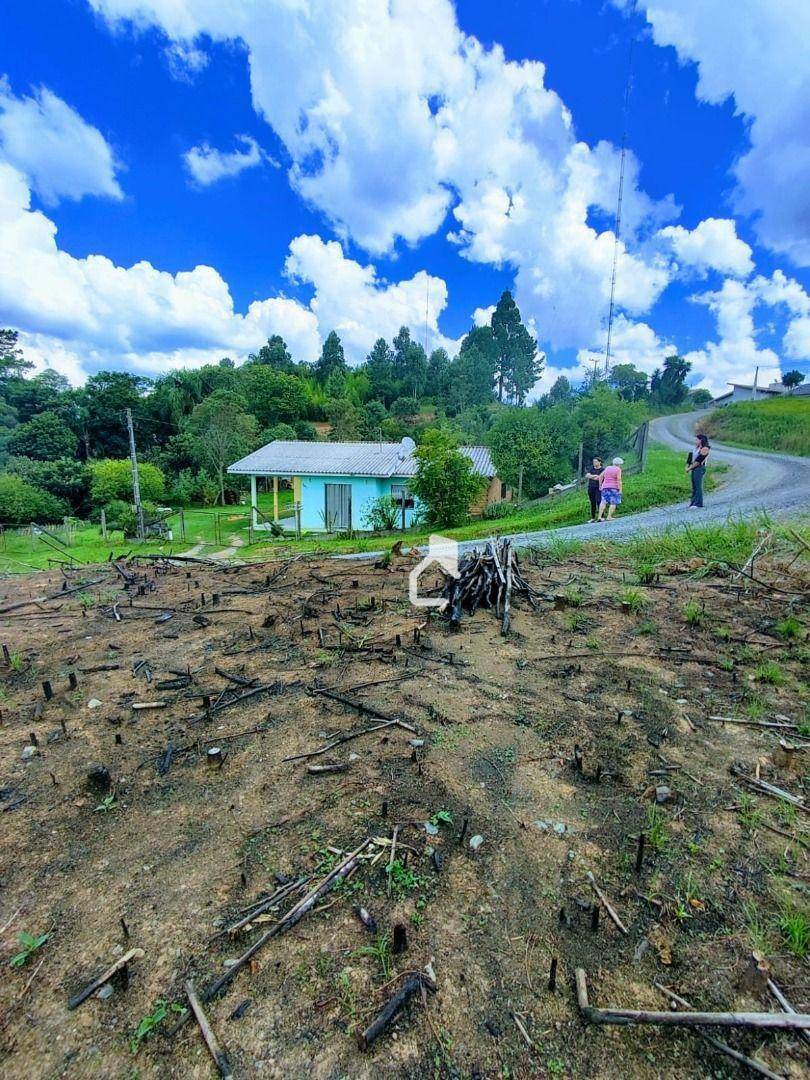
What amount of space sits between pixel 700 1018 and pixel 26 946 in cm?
268

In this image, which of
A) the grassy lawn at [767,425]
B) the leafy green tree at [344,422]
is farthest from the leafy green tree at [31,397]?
the grassy lawn at [767,425]

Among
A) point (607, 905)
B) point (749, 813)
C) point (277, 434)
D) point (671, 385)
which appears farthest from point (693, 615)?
point (671, 385)

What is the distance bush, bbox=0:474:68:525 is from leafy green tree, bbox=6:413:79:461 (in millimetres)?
6195

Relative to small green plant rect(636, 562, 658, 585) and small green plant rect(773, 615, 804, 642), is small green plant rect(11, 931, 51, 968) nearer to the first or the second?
small green plant rect(773, 615, 804, 642)

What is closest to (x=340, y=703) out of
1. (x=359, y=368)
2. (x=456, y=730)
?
(x=456, y=730)

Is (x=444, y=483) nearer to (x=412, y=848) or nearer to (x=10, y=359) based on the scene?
(x=412, y=848)

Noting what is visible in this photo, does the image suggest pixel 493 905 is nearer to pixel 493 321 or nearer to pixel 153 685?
pixel 153 685

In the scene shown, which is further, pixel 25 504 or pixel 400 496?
pixel 25 504

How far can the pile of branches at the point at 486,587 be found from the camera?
5848mm

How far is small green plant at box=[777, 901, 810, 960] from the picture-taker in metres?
1.96

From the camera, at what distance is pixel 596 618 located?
18.4 feet

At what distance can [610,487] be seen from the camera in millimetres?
11008

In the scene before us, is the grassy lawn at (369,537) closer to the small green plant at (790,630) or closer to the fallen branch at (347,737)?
the small green plant at (790,630)

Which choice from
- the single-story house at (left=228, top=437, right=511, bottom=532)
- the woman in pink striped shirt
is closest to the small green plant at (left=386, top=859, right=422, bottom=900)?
the woman in pink striped shirt
